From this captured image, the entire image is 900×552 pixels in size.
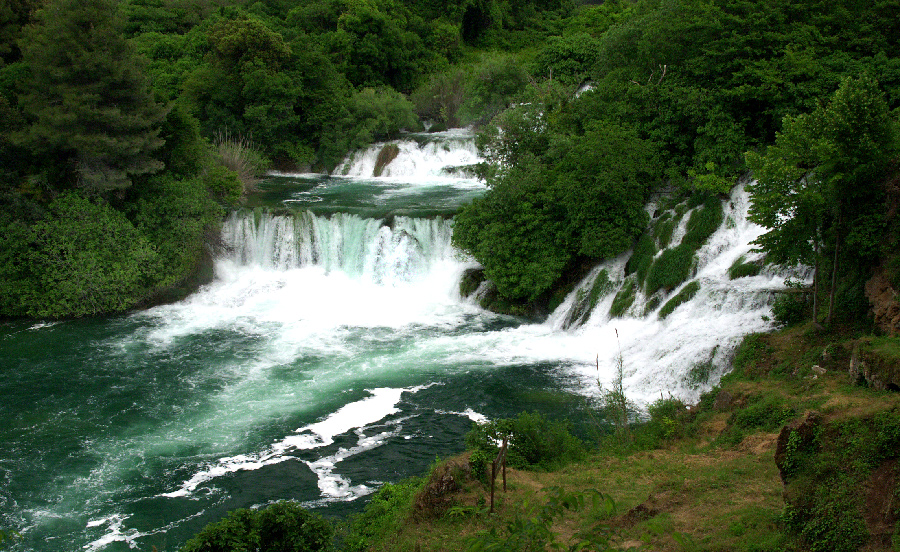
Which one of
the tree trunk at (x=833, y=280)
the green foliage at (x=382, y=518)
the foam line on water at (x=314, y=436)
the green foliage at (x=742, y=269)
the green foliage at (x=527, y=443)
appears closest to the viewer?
the green foliage at (x=382, y=518)

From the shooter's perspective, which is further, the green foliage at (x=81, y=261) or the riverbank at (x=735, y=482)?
the green foliage at (x=81, y=261)

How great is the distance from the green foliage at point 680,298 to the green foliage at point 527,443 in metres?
6.17

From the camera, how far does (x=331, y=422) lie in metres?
14.5

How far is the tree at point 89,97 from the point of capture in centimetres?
1977

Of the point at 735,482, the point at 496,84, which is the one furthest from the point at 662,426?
the point at 496,84

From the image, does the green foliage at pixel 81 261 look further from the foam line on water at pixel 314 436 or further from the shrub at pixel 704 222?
the shrub at pixel 704 222

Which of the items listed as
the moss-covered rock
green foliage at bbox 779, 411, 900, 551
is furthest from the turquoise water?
green foliage at bbox 779, 411, 900, 551

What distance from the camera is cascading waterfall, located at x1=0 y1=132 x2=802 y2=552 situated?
480 inches

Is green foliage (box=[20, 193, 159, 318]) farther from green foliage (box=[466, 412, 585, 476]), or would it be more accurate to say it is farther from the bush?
the bush

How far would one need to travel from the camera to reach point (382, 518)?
31.6 feet

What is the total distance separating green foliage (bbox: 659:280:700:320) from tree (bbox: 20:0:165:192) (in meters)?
15.2

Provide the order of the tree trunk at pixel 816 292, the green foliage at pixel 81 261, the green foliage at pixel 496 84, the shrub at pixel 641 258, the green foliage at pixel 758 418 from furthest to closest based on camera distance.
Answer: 1. the green foliage at pixel 496 84
2. the green foliage at pixel 81 261
3. the shrub at pixel 641 258
4. the tree trunk at pixel 816 292
5. the green foliage at pixel 758 418

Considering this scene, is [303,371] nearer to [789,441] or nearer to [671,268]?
[671,268]

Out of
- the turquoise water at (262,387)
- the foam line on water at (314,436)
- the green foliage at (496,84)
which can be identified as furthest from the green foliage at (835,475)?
the green foliage at (496,84)
